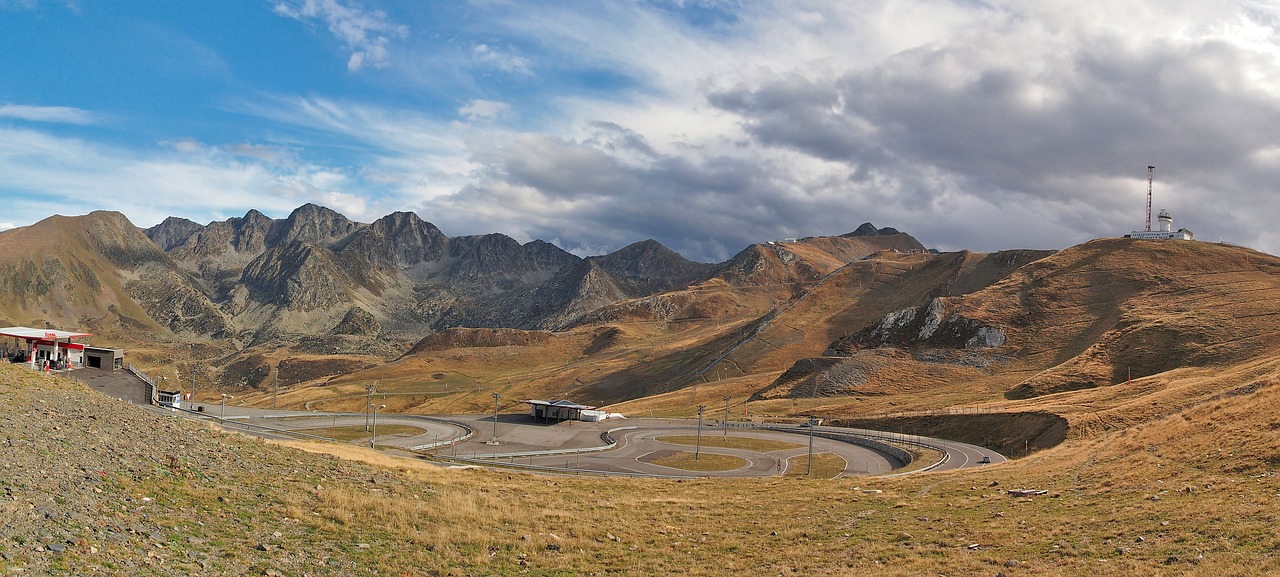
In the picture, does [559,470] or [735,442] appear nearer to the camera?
[559,470]

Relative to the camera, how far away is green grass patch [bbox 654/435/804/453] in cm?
7669

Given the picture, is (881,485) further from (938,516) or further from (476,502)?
(476,502)

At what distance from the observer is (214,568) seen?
1638 centimetres

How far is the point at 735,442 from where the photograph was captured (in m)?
80.2

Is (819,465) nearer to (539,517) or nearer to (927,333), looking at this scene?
(539,517)

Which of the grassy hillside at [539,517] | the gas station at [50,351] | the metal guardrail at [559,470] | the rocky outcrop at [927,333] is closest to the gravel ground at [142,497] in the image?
the grassy hillside at [539,517]

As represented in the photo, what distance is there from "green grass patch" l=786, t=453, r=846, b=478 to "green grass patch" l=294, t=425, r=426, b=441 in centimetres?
4252

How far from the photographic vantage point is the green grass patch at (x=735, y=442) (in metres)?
76.7

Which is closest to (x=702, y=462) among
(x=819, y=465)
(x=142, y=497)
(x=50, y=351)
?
(x=819, y=465)

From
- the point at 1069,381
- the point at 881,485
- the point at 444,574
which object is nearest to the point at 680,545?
the point at 444,574

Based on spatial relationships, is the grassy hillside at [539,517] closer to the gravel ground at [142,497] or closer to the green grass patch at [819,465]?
the gravel ground at [142,497]

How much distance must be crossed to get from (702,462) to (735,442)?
47.3ft

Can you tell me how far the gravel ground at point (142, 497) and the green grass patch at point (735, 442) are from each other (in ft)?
170

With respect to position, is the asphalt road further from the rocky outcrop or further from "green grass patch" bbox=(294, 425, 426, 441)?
the rocky outcrop
